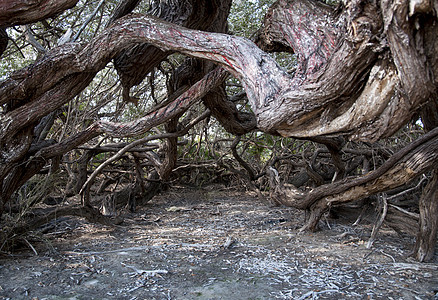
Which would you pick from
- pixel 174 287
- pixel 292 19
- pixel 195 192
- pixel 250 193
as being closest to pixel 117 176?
pixel 195 192

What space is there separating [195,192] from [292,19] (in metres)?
5.15

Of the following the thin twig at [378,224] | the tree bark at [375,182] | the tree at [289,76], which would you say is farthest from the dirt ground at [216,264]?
the tree at [289,76]

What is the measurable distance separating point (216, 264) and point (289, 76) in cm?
163

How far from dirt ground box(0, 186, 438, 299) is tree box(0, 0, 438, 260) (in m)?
0.43

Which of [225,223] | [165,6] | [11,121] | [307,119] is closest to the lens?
[307,119]

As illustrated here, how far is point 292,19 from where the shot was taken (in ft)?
6.82

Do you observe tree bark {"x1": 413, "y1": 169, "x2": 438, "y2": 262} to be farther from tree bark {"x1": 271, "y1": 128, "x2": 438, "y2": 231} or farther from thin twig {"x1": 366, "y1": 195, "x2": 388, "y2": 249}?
thin twig {"x1": 366, "y1": 195, "x2": 388, "y2": 249}

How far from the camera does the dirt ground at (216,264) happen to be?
228 centimetres

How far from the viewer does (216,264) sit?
2.80 metres

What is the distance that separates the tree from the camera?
1.39 m

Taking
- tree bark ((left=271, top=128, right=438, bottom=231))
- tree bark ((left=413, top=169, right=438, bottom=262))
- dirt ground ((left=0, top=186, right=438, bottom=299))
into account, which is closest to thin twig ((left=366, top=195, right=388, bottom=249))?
dirt ground ((left=0, top=186, right=438, bottom=299))

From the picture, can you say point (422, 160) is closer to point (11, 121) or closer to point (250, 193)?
point (11, 121)

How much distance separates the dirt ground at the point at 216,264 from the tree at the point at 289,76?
43cm

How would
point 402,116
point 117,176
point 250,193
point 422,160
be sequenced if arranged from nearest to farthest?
1. point 402,116
2. point 422,160
3. point 117,176
4. point 250,193
